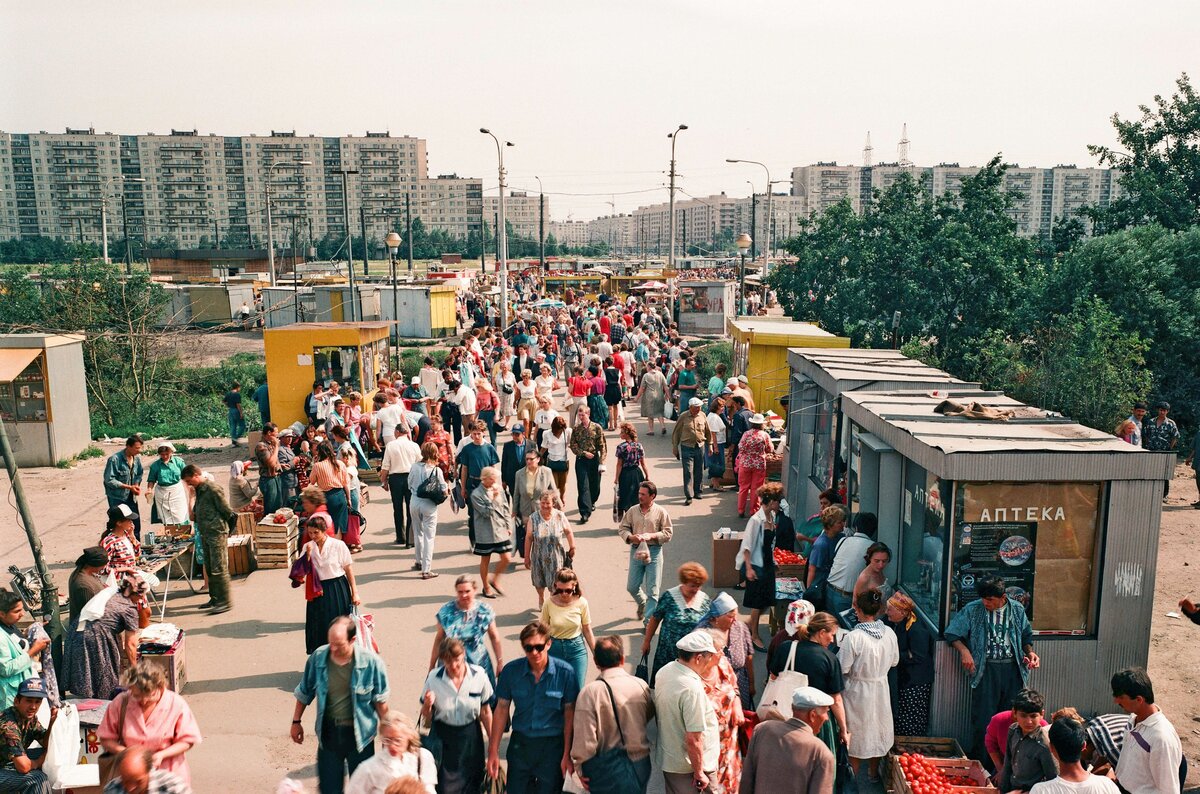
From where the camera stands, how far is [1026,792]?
5.45m

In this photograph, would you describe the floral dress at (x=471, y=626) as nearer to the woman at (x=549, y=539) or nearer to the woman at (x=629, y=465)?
the woman at (x=549, y=539)

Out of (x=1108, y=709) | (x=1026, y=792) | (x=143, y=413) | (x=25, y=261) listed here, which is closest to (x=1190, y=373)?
(x=1108, y=709)

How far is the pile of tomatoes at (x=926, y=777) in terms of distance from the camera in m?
6.03

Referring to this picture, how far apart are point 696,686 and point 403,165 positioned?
173 m

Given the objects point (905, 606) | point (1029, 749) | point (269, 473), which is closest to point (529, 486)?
point (269, 473)

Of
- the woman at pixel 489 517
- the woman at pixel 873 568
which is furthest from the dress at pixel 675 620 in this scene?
the woman at pixel 489 517

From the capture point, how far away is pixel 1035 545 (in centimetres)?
717

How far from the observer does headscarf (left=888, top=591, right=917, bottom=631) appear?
22.4 ft

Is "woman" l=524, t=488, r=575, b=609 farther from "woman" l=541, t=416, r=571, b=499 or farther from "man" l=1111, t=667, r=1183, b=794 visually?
"man" l=1111, t=667, r=1183, b=794

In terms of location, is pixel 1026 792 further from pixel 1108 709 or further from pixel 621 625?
pixel 621 625

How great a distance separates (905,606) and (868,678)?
77 centimetres

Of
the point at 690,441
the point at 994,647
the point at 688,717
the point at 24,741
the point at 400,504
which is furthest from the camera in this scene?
the point at 690,441

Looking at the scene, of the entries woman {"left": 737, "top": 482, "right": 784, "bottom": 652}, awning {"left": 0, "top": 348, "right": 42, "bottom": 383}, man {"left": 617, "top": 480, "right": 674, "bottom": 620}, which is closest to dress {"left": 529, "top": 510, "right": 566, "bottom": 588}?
man {"left": 617, "top": 480, "right": 674, "bottom": 620}

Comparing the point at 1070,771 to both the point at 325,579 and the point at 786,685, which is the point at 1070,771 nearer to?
the point at 786,685
